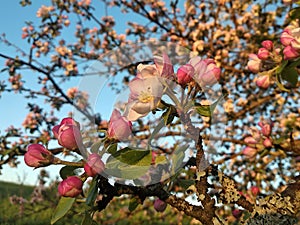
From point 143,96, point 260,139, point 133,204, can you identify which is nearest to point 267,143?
point 260,139

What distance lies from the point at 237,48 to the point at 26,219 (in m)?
2.81

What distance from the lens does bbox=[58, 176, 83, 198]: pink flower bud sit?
0.90 meters

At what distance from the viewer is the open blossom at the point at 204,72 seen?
94 centimetres

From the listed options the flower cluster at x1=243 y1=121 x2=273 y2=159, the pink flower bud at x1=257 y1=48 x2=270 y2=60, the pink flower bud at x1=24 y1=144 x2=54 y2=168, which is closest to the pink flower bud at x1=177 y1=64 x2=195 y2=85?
the pink flower bud at x1=24 y1=144 x2=54 y2=168

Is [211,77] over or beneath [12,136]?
over

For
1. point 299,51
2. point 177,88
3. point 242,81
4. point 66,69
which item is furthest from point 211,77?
point 66,69

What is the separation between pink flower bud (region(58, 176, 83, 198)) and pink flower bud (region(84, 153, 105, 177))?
0.04 metres

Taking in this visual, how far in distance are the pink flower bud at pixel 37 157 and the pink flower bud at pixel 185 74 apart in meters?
0.35

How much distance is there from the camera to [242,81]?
13.2ft

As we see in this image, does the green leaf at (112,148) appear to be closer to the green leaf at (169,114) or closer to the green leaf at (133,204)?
the green leaf at (169,114)

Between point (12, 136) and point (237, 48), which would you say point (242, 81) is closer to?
point (237, 48)

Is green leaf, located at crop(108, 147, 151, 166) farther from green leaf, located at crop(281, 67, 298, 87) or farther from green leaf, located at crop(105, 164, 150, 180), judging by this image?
green leaf, located at crop(281, 67, 298, 87)

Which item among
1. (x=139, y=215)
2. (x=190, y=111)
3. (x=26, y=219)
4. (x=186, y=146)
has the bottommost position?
(x=139, y=215)


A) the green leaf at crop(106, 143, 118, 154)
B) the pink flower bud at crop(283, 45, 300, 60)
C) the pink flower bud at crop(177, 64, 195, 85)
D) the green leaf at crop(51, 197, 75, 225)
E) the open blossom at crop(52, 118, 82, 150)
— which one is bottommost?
the green leaf at crop(51, 197, 75, 225)
